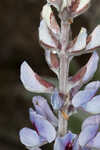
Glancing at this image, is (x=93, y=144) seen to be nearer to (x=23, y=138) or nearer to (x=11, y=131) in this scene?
(x=23, y=138)

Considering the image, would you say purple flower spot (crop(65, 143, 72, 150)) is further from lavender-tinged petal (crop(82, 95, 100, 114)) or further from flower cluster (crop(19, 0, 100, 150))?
lavender-tinged petal (crop(82, 95, 100, 114))

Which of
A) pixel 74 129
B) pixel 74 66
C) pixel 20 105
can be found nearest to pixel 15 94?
pixel 20 105

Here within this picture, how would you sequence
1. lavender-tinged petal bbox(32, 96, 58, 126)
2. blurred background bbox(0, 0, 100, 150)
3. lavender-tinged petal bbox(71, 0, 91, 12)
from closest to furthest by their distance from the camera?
lavender-tinged petal bbox(71, 0, 91, 12), lavender-tinged petal bbox(32, 96, 58, 126), blurred background bbox(0, 0, 100, 150)

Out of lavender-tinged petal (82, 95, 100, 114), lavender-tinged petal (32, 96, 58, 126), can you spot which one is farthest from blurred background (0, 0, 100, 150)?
lavender-tinged petal (82, 95, 100, 114)

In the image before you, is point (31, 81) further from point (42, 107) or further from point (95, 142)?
point (95, 142)

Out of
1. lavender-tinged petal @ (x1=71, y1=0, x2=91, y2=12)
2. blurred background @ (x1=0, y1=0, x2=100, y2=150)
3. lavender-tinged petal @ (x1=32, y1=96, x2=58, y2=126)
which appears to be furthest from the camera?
blurred background @ (x1=0, y1=0, x2=100, y2=150)

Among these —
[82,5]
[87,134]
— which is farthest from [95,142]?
[82,5]

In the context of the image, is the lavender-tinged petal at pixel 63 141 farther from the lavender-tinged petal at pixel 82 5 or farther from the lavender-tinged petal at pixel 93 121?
the lavender-tinged petal at pixel 82 5
